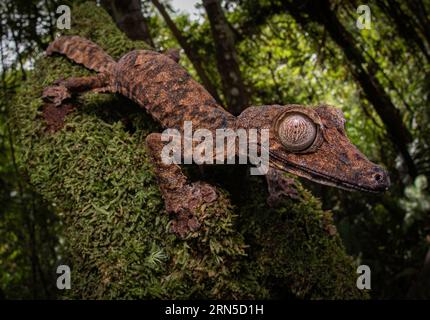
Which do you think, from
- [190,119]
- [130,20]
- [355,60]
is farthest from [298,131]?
[355,60]

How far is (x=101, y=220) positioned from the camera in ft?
10.4

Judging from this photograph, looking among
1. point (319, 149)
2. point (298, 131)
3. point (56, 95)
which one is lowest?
point (319, 149)

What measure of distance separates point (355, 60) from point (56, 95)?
6.13m

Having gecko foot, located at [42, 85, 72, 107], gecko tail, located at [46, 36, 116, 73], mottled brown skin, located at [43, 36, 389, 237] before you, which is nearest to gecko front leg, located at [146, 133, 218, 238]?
mottled brown skin, located at [43, 36, 389, 237]

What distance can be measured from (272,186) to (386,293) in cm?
507

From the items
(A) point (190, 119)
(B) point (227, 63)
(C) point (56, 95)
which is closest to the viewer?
(A) point (190, 119)

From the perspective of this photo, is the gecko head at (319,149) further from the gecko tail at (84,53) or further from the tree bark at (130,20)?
the tree bark at (130,20)

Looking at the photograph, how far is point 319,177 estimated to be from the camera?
284 centimetres

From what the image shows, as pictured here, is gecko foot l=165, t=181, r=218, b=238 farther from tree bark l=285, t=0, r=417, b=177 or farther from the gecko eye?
tree bark l=285, t=0, r=417, b=177

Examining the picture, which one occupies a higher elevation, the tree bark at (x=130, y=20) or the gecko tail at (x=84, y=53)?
the tree bark at (x=130, y=20)

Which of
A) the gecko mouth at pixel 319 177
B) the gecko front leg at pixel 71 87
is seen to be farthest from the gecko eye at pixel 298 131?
the gecko front leg at pixel 71 87

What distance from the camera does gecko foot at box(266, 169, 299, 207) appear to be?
357cm

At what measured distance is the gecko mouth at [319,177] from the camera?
263 centimetres

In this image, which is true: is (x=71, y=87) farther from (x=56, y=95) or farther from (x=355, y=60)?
(x=355, y=60)
